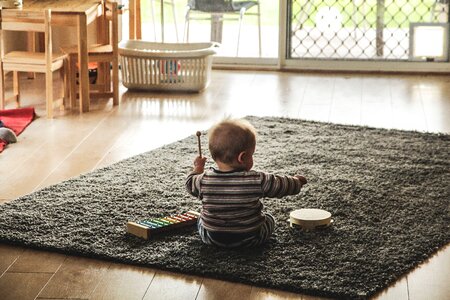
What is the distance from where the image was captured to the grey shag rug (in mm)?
2721

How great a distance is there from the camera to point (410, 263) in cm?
277

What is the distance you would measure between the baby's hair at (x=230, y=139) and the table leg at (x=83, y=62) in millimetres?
2297

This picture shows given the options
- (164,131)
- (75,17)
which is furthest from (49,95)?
(164,131)

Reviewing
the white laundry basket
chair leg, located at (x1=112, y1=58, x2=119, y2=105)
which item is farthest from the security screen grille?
chair leg, located at (x1=112, y1=58, x2=119, y2=105)

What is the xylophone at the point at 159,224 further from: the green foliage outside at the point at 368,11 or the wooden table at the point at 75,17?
the green foliage outside at the point at 368,11

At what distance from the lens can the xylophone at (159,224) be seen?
2969 mm

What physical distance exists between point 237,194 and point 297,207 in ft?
1.66

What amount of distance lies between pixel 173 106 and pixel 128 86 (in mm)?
537

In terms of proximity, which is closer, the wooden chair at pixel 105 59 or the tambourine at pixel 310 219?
the tambourine at pixel 310 219

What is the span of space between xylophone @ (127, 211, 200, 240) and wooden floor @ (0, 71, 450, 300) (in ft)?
0.70

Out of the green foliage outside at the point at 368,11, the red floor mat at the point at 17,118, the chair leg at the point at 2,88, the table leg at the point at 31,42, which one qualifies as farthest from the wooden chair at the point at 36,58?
the green foliage outside at the point at 368,11

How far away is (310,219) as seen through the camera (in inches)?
119

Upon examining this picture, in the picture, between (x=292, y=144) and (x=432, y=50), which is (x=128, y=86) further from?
(x=432, y=50)

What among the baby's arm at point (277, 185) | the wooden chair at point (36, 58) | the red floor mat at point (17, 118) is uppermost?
the wooden chair at point (36, 58)
